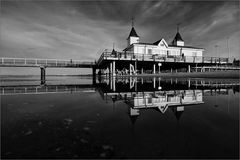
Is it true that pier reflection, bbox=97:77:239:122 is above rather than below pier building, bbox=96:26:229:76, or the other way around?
below

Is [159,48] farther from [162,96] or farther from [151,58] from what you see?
[162,96]

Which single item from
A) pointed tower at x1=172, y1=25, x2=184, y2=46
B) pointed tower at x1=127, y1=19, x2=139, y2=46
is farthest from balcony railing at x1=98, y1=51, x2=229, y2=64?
pointed tower at x1=172, y1=25, x2=184, y2=46

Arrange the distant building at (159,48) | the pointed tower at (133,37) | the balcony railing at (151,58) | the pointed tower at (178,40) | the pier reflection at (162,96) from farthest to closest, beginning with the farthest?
the pointed tower at (178,40) < the pointed tower at (133,37) < the distant building at (159,48) < the balcony railing at (151,58) < the pier reflection at (162,96)

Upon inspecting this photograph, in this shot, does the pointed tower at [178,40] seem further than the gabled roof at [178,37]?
No

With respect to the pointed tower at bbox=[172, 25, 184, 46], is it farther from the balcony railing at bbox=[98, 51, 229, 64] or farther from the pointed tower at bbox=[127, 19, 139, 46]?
the balcony railing at bbox=[98, 51, 229, 64]

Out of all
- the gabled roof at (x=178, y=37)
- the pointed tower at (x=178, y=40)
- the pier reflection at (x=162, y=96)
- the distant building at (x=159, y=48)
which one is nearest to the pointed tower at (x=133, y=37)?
the distant building at (x=159, y=48)

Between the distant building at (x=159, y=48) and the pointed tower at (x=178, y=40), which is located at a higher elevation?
the pointed tower at (x=178, y=40)

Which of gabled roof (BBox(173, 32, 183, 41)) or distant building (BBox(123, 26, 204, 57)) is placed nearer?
distant building (BBox(123, 26, 204, 57))

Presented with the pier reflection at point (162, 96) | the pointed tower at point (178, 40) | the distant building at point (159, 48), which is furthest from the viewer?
the pointed tower at point (178, 40)

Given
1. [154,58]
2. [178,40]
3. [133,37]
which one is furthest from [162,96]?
[178,40]

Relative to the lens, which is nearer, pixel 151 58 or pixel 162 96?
pixel 162 96

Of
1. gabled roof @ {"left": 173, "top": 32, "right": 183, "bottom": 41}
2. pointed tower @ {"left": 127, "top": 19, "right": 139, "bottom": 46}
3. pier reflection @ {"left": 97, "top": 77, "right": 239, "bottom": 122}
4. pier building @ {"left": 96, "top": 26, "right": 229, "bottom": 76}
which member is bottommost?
pier reflection @ {"left": 97, "top": 77, "right": 239, "bottom": 122}

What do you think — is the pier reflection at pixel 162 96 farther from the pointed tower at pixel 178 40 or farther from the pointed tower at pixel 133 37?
the pointed tower at pixel 178 40

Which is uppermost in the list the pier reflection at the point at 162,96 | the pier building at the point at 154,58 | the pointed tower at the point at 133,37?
the pointed tower at the point at 133,37
